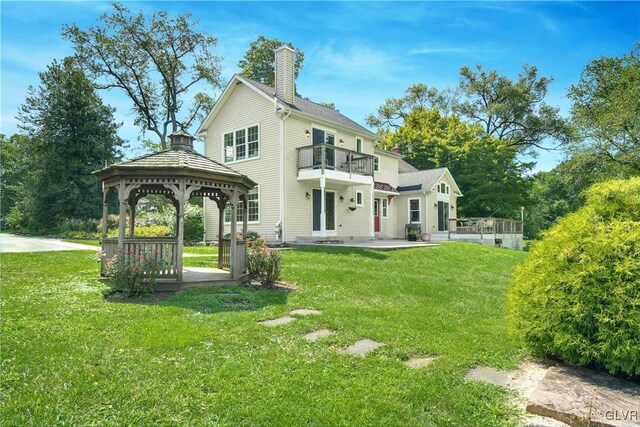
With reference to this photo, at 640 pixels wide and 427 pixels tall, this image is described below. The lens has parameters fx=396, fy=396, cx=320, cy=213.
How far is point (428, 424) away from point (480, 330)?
10.7ft

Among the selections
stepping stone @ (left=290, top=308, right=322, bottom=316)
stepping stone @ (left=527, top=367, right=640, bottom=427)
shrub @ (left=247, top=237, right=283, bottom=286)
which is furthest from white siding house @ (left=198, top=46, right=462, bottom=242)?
stepping stone @ (left=527, top=367, right=640, bottom=427)

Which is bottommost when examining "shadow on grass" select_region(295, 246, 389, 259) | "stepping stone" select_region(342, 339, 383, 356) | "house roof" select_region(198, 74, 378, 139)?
"stepping stone" select_region(342, 339, 383, 356)

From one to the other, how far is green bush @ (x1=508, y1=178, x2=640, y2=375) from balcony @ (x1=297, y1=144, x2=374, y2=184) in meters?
13.1

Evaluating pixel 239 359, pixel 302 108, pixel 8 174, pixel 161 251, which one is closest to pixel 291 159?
pixel 302 108

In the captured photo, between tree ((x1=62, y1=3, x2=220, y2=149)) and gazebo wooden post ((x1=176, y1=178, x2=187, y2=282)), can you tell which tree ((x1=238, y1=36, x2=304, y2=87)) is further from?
gazebo wooden post ((x1=176, y1=178, x2=187, y2=282))

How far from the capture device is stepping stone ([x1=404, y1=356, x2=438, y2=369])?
4377mm

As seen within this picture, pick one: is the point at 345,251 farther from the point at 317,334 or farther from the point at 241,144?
the point at 317,334

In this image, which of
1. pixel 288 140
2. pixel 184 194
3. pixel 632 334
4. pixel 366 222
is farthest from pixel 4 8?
pixel 366 222

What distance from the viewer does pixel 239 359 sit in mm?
4395

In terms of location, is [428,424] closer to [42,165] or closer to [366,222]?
[366,222]

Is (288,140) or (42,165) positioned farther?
(42,165)

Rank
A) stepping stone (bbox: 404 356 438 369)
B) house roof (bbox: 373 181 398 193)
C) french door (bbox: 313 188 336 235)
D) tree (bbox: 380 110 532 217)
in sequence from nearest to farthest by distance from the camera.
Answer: stepping stone (bbox: 404 356 438 369), french door (bbox: 313 188 336 235), house roof (bbox: 373 181 398 193), tree (bbox: 380 110 532 217)

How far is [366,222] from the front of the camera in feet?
70.9

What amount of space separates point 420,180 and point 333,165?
33.6ft
